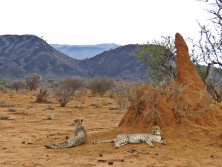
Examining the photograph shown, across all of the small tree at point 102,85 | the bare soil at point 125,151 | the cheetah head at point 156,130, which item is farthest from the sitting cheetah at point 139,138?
the small tree at point 102,85

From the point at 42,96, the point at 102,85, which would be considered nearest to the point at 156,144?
the point at 42,96

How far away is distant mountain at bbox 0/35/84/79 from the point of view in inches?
2475

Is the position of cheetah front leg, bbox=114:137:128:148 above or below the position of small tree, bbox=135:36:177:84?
below

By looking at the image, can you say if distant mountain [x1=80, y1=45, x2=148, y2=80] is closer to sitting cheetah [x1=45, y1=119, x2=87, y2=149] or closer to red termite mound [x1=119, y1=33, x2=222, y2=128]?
red termite mound [x1=119, y1=33, x2=222, y2=128]

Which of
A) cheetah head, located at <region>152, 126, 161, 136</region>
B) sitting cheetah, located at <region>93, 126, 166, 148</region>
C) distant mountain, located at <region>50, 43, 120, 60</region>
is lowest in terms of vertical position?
sitting cheetah, located at <region>93, 126, 166, 148</region>

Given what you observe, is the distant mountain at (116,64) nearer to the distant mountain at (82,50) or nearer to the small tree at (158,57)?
the small tree at (158,57)

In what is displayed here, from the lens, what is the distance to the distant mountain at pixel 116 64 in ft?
206

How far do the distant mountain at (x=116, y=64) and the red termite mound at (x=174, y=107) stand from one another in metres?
49.4

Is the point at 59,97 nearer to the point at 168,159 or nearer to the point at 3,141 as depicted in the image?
the point at 3,141

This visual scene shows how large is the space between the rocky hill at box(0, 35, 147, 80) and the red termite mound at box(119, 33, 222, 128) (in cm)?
4966

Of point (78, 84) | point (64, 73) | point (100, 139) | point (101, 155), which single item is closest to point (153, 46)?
point (100, 139)

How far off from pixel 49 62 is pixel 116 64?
12.0 meters

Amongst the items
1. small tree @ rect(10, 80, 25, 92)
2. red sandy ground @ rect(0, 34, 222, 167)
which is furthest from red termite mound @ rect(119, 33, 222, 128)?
small tree @ rect(10, 80, 25, 92)

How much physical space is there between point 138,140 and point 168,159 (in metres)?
1.22
